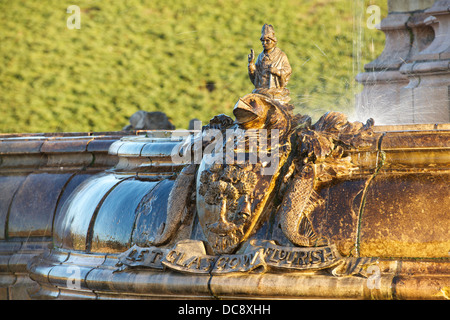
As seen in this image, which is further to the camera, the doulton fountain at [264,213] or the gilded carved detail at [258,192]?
the gilded carved detail at [258,192]

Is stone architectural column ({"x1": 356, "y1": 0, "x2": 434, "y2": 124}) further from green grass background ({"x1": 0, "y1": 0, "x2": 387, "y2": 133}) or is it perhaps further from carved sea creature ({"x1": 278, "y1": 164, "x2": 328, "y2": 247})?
green grass background ({"x1": 0, "y1": 0, "x2": 387, "y2": 133})

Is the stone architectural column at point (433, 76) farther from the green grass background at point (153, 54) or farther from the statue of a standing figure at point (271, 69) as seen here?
the green grass background at point (153, 54)

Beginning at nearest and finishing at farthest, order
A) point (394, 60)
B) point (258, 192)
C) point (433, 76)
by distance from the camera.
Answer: point (258, 192)
point (433, 76)
point (394, 60)

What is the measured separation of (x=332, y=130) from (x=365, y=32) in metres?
12.0

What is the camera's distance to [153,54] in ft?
56.1

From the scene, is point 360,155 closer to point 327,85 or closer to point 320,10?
point 327,85

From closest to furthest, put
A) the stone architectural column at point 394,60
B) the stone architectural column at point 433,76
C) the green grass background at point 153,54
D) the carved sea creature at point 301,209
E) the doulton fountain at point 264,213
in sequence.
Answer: the doulton fountain at point 264,213 → the carved sea creature at point 301,209 → the stone architectural column at point 433,76 → the stone architectural column at point 394,60 → the green grass background at point 153,54

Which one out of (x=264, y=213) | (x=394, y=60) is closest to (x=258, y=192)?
(x=264, y=213)

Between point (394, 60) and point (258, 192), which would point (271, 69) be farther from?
point (394, 60)

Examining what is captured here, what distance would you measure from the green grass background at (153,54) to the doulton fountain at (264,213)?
991 cm

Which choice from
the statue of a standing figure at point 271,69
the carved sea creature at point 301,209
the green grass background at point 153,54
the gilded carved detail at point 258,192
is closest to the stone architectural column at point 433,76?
the statue of a standing figure at point 271,69

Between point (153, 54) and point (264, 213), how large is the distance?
12780mm

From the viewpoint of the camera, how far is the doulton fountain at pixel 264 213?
4.29 m
